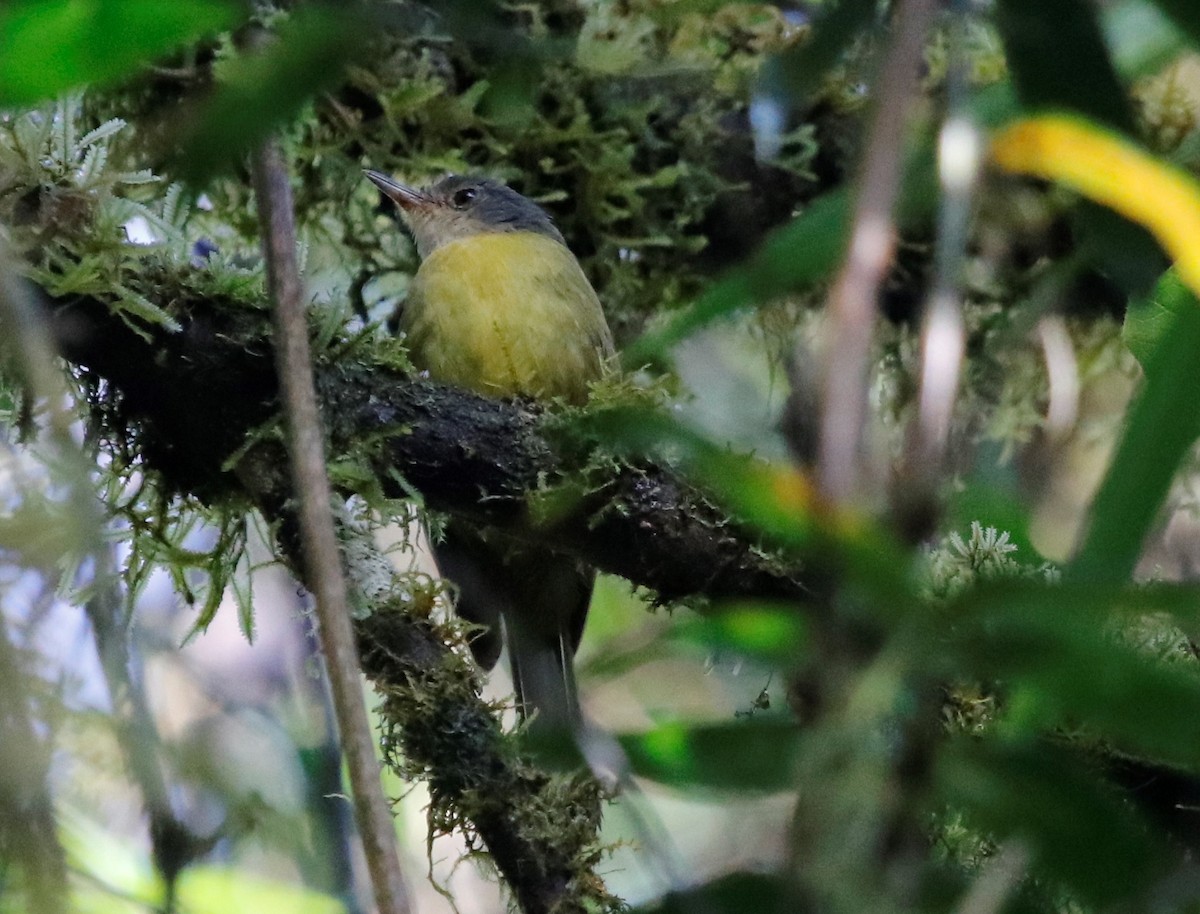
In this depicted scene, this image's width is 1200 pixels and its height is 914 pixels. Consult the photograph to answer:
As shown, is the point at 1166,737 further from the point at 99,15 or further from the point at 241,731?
the point at 241,731

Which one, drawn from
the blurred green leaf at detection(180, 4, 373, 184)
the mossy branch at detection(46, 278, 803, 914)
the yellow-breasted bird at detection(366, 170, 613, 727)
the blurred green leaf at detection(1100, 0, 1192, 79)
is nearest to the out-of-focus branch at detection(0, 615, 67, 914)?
the blurred green leaf at detection(180, 4, 373, 184)

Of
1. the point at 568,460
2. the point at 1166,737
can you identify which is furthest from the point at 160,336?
the point at 1166,737

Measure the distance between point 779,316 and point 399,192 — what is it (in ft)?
3.57

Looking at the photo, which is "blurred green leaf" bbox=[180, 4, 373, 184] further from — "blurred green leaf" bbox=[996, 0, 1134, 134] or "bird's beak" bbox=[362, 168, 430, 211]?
"bird's beak" bbox=[362, 168, 430, 211]

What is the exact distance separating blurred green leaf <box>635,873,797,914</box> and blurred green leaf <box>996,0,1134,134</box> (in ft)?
2.36

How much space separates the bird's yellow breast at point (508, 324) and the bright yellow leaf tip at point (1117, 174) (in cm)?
186

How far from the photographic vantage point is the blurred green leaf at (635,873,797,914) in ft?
3.61

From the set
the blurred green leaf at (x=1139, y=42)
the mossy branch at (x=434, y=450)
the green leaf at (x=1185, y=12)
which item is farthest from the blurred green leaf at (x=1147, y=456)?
the blurred green leaf at (x=1139, y=42)

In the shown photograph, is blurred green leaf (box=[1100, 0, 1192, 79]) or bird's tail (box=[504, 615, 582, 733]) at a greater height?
blurred green leaf (box=[1100, 0, 1192, 79])

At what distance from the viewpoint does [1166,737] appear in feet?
3.27

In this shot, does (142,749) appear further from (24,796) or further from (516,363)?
(516,363)

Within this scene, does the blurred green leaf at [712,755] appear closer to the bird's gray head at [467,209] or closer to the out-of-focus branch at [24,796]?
the out-of-focus branch at [24,796]

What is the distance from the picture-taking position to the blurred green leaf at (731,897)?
1100 millimetres

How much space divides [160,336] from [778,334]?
1965mm
